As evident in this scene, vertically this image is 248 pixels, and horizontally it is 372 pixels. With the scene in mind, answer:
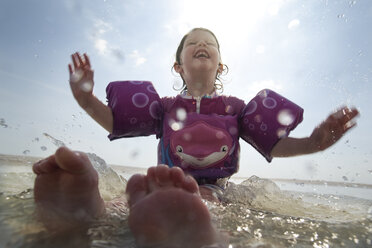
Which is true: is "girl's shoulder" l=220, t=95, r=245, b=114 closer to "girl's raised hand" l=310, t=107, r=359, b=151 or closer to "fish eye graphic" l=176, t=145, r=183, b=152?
"fish eye graphic" l=176, t=145, r=183, b=152

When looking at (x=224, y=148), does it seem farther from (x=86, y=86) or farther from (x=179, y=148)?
(x=86, y=86)

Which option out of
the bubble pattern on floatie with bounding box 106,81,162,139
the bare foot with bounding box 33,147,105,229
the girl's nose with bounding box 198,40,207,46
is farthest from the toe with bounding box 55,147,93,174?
the girl's nose with bounding box 198,40,207,46

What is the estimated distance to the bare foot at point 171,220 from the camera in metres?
0.96

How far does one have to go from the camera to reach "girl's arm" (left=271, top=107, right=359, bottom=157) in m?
2.26

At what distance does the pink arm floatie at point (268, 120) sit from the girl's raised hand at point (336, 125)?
14.3 inches

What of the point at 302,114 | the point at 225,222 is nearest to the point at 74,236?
the point at 225,222

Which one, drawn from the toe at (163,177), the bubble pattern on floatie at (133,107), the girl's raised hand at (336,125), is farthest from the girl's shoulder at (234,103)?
the toe at (163,177)

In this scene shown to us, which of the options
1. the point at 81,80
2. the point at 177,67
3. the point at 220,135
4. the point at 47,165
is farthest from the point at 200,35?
the point at 47,165

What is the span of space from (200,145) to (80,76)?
1.17 meters

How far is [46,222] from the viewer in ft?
3.52

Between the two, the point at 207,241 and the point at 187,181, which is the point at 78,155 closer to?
the point at 187,181

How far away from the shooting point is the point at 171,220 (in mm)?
997

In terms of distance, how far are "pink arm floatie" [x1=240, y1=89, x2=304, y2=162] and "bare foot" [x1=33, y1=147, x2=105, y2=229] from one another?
186 cm

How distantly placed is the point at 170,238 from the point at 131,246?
0.14 m
